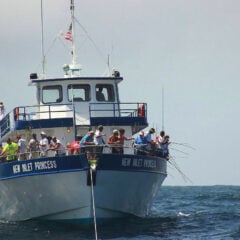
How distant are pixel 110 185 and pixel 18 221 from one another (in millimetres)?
4852

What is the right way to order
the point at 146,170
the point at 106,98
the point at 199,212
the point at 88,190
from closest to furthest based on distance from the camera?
the point at 88,190 → the point at 146,170 → the point at 106,98 → the point at 199,212

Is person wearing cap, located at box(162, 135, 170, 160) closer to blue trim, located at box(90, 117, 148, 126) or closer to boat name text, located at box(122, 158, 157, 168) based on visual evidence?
blue trim, located at box(90, 117, 148, 126)

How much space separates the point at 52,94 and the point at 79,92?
1143 millimetres

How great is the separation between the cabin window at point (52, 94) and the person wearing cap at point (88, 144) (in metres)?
5.11

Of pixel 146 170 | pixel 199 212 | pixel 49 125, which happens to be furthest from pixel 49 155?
pixel 199 212

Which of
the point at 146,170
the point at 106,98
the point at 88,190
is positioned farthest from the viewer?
the point at 106,98

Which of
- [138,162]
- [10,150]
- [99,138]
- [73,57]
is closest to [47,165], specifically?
[99,138]

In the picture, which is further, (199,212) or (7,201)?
(199,212)

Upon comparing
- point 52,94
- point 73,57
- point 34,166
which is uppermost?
point 73,57

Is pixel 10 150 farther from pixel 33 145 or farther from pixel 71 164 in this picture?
pixel 71 164

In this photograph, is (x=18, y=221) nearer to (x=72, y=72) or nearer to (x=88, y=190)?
(x=88, y=190)

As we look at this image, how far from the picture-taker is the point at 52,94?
39938 mm

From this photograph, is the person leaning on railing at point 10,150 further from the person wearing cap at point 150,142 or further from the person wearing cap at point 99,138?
the person wearing cap at point 150,142

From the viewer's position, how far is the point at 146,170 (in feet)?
120
